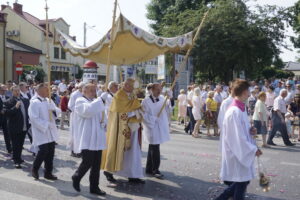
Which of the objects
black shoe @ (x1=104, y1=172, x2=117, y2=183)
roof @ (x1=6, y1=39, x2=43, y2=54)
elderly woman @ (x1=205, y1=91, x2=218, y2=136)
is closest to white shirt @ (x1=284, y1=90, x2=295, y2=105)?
elderly woman @ (x1=205, y1=91, x2=218, y2=136)

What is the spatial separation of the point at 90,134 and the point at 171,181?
1937mm

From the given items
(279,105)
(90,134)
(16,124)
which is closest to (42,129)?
Answer: (90,134)

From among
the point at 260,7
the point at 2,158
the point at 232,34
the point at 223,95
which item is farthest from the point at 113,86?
the point at 260,7

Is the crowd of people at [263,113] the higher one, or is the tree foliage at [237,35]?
the tree foliage at [237,35]

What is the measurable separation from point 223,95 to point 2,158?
9.12 m

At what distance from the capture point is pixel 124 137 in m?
6.43

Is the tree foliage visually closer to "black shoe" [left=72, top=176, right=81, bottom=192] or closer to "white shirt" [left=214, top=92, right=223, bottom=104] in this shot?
"white shirt" [left=214, top=92, right=223, bottom=104]

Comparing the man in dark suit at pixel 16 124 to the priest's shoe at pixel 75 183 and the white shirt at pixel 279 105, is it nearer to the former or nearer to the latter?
the priest's shoe at pixel 75 183

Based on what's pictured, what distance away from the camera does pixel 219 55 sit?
26.0 metres

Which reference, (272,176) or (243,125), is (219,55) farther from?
(243,125)

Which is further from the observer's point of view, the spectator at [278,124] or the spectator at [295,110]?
the spectator at [295,110]

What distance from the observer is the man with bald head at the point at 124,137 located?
6344 millimetres

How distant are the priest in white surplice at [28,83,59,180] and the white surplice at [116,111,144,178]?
4.44 ft

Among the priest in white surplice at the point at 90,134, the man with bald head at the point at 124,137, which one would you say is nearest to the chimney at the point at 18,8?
the man with bald head at the point at 124,137
